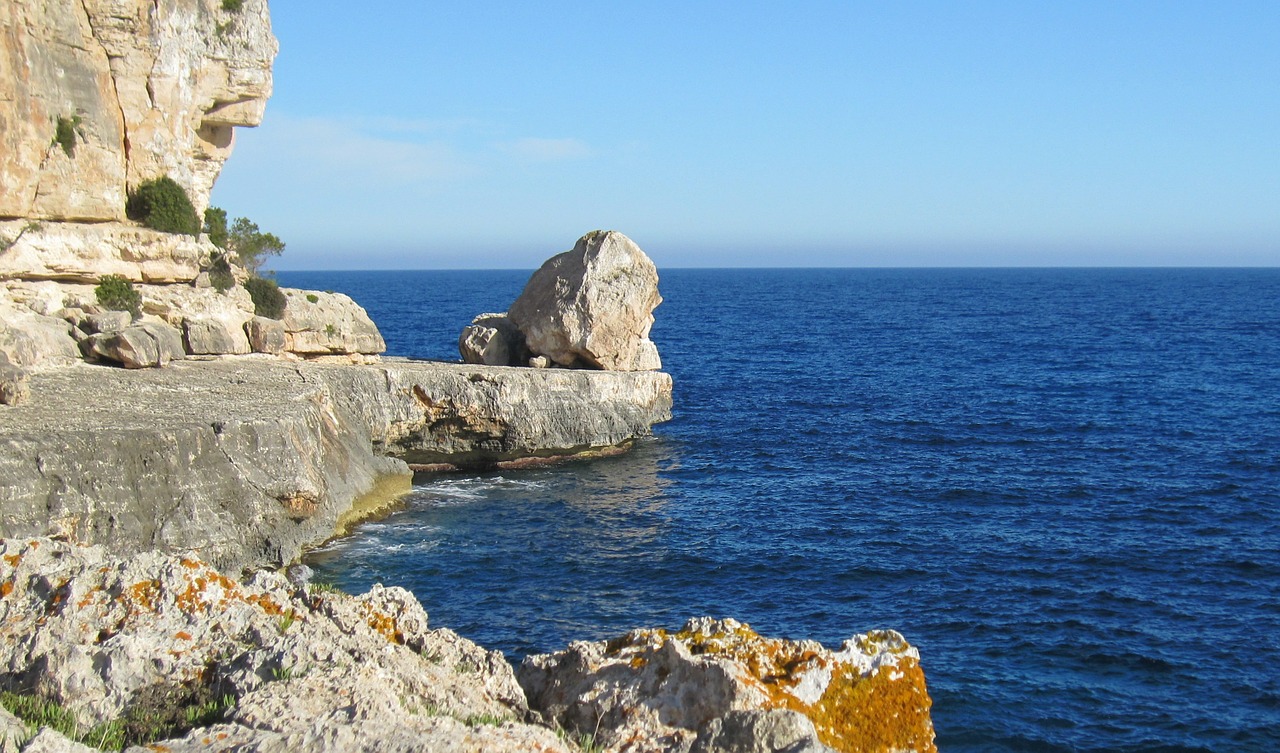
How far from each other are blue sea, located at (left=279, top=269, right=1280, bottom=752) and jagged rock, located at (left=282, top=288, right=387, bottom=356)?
8323mm

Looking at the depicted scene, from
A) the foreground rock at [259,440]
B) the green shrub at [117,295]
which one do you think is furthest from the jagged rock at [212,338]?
the green shrub at [117,295]

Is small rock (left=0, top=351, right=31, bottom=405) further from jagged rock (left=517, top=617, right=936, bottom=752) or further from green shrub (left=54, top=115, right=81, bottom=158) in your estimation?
jagged rock (left=517, top=617, right=936, bottom=752)

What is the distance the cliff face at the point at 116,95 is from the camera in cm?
3659

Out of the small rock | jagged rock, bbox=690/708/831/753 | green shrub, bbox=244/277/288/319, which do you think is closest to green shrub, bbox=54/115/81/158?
green shrub, bbox=244/277/288/319

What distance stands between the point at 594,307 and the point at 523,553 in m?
17.4

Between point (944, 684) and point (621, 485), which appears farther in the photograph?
point (621, 485)

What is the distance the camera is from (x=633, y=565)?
29547mm

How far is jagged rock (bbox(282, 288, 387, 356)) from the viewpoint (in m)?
43.4

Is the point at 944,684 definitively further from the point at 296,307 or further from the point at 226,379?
the point at 296,307

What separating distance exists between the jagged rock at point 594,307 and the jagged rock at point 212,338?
39.4 ft

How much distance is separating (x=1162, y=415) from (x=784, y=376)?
22.0 meters

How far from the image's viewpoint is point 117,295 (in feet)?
126

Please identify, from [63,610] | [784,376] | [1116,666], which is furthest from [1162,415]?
[63,610]

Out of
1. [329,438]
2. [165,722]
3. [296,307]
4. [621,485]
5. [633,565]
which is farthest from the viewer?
[296,307]
